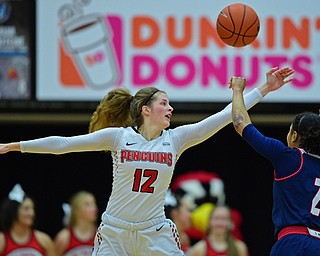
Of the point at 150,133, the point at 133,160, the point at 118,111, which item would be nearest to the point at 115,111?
the point at 118,111

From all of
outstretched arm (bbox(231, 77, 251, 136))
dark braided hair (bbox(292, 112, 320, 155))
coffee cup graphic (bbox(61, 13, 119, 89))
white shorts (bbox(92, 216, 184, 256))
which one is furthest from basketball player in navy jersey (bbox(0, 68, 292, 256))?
coffee cup graphic (bbox(61, 13, 119, 89))

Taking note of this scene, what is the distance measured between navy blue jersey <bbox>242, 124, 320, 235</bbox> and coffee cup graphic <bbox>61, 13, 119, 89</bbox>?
487 cm

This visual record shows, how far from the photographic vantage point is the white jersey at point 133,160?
6.95m

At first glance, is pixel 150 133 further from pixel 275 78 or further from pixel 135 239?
pixel 275 78

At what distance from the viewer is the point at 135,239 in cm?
691

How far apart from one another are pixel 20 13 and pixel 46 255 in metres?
2.97

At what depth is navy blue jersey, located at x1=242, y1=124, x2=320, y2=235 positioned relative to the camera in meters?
6.52

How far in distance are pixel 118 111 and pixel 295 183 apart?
1.69m

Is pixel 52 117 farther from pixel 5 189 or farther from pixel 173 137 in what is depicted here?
pixel 173 137

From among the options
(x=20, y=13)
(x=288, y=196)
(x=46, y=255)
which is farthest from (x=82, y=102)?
(x=288, y=196)

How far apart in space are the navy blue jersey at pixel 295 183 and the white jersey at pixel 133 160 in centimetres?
67

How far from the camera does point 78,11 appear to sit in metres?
11.2

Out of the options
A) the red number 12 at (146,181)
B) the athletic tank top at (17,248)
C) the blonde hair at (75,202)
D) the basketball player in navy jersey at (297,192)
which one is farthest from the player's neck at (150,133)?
the blonde hair at (75,202)

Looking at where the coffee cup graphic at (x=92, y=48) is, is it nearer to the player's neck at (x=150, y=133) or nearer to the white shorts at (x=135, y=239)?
the player's neck at (x=150, y=133)
